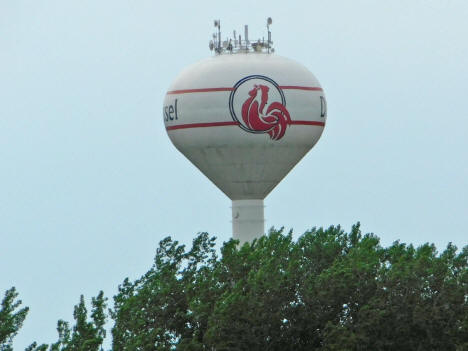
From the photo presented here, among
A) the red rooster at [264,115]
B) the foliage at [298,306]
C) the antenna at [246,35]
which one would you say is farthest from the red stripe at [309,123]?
the foliage at [298,306]

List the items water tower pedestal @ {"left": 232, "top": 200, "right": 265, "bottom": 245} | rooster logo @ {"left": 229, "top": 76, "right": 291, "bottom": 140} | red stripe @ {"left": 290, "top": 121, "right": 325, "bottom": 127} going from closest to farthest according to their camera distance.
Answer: rooster logo @ {"left": 229, "top": 76, "right": 291, "bottom": 140}, red stripe @ {"left": 290, "top": 121, "right": 325, "bottom": 127}, water tower pedestal @ {"left": 232, "top": 200, "right": 265, "bottom": 245}

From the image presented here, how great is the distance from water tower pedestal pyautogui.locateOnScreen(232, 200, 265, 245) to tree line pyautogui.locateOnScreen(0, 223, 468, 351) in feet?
18.6

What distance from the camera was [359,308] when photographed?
43500 mm

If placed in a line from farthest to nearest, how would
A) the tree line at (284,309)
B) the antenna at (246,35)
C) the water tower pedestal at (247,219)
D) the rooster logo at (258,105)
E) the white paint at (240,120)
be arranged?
the water tower pedestal at (247,219)
the antenna at (246,35)
the white paint at (240,120)
the rooster logo at (258,105)
the tree line at (284,309)

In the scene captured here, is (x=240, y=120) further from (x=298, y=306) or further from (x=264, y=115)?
(x=298, y=306)

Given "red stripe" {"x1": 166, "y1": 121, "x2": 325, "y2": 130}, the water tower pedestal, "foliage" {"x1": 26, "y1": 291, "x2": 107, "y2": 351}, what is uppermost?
"red stripe" {"x1": 166, "y1": 121, "x2": 325, "y2": 130}

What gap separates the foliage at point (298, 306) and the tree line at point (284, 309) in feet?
0.09

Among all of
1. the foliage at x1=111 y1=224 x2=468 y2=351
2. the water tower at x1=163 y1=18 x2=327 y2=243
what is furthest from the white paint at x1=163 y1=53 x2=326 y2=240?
the foliage at x1=111 y1=224 x2=468 y2=351

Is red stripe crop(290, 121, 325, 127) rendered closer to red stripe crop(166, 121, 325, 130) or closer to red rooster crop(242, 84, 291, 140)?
red stripe crop(166, 121, 325, 130)

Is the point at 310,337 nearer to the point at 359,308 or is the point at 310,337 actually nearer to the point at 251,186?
the point at 359,308

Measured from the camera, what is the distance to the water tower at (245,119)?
159ft

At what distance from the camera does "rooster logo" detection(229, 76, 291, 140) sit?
4822cm

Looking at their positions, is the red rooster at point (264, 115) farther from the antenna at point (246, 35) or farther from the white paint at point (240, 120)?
the antenna at point (246, 35)

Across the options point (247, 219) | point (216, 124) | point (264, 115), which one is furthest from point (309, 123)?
point (247, 219)
